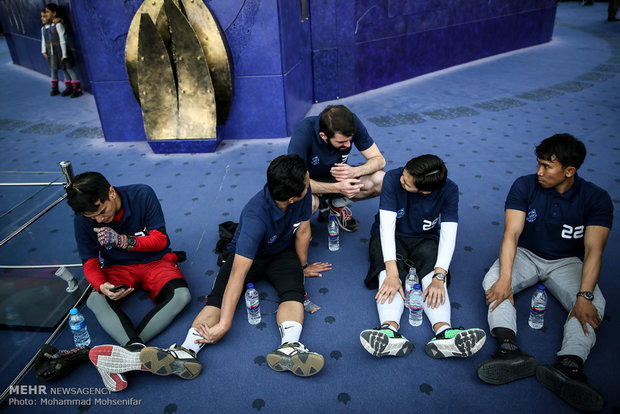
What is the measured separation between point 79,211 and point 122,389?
1.02 meters

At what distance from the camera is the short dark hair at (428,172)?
2555 mm

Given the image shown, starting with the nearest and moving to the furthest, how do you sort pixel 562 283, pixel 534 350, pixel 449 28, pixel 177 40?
pixel 534 350
pixel 562 283
pixel 177 40
pixel 449 28

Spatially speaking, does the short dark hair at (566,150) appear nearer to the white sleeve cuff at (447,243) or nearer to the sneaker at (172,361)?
the white sleeve cuff at (447,243)

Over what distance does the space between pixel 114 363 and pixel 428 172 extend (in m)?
2.04

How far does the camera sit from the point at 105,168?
5156 mm

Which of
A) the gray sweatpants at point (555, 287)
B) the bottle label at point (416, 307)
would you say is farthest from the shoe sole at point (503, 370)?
the bottle label at point (416, 307)

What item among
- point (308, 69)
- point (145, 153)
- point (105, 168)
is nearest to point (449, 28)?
point (308, 69)

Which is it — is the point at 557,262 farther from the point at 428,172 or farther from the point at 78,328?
the point at 78,328

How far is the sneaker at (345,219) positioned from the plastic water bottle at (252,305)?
126 centimetres

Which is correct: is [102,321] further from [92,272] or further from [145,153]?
[145,153]

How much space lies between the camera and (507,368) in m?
2.21

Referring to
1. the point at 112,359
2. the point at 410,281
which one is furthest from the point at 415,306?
the point at 112,359

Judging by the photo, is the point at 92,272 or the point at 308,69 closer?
the point at 92,272
